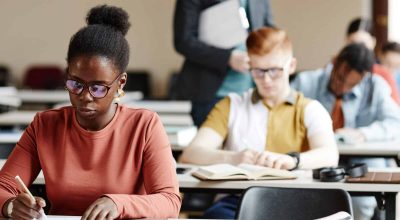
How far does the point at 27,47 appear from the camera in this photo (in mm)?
10039

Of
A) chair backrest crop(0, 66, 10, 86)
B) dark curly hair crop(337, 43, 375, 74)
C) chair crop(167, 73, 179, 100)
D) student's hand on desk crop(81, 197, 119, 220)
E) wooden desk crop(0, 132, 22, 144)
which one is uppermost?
dark curly hair crop(337, 43, 375, 74)

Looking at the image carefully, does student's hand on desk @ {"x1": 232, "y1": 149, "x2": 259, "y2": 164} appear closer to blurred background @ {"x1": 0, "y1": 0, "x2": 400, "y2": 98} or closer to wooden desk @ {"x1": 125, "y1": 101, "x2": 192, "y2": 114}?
wooden desk @ {"x1": 125, "y1": 101, "x2": 192, "y2": 114}

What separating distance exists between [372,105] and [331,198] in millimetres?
1703

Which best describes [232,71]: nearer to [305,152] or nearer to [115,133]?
[305,152]

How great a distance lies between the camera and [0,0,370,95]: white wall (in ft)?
30.3

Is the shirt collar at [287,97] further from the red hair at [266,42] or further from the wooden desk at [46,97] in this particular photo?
the wooden desk at [46,97]

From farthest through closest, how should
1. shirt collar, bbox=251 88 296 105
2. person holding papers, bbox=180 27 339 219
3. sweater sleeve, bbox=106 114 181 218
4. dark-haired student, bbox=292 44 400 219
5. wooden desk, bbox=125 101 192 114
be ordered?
wooden desk, bbox=125 101 192 114 < dark-haired student, bbox=292 44 400 219 < shirt collar, bbox=251 88 296 105 < person holding papers, bbox=180 27 339 219 < sweater sleeve, bbox=106 114 181 218

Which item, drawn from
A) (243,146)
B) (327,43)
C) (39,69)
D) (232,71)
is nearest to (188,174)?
Result: (243,146)

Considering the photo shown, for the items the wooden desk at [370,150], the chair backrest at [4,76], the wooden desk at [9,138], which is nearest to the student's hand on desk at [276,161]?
the wooden desk at [370,150]

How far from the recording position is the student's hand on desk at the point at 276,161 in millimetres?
3143

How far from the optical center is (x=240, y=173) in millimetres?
2961

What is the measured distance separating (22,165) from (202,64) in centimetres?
166

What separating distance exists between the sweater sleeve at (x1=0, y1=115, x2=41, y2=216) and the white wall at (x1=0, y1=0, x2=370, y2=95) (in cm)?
672

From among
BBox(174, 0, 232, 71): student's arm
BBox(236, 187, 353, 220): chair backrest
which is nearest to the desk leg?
BBox(236, 187, 353, 220): chair backrest
